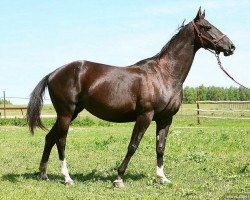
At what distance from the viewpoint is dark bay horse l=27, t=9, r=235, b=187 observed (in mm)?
7746

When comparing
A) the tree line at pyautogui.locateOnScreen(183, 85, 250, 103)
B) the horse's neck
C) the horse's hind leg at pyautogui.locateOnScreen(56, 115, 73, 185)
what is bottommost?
the tree line at pyautogui.locateOnScreen(183, 85, 250, 103)

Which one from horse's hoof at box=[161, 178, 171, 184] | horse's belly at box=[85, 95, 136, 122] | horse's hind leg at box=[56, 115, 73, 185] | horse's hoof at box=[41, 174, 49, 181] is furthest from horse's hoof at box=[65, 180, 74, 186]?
horse's hoof at box=[161, 178, 171, 184]

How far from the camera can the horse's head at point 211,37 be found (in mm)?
7984

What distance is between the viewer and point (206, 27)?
8008mm

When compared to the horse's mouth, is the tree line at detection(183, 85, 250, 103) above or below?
below

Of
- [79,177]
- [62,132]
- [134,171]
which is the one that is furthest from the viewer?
[134,171]

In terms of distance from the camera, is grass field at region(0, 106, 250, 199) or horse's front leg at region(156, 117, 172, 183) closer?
grass field at region(0, 106, 250, 199)

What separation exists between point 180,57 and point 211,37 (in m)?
0.66

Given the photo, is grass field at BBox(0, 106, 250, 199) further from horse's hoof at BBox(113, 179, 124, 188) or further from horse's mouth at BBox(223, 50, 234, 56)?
horse's mouth at BBox(223, 50, 234, 56)

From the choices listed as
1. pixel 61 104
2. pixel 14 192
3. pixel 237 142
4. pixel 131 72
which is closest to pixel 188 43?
pixel 131 72

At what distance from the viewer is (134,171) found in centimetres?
938

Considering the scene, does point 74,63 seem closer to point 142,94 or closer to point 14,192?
point 142,94

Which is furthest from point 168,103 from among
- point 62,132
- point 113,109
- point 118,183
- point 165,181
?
point 62,132

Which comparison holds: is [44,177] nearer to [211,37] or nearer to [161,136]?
[161,136]
